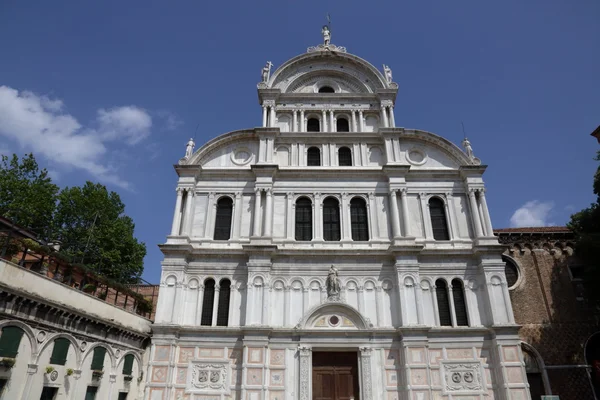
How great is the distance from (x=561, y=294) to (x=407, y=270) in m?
10.1

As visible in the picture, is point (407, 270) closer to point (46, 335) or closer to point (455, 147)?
point (455, 147)

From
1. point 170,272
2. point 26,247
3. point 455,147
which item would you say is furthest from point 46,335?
point 455,147

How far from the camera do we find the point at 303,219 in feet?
69.6

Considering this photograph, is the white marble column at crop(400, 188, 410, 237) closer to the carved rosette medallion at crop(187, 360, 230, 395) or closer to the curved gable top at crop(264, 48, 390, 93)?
the curved gable top at crop(264, 48, 390, 93)

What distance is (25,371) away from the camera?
12875 mm

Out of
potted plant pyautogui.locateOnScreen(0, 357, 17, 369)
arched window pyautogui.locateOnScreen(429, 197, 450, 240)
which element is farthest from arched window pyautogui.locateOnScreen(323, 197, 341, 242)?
potted plant pyautogui.locateOnScreen(0, 357, 17, 369)

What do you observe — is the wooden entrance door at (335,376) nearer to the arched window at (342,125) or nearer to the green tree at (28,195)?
the arched window at (342,125)

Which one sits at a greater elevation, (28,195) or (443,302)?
(28,195)

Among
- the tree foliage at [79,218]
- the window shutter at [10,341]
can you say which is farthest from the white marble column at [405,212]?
the tree foliage at [79,218]

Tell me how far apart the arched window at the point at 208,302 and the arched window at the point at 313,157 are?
337 inches

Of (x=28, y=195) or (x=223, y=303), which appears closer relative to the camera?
(x=223, y=303)

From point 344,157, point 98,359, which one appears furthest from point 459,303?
point 98,359

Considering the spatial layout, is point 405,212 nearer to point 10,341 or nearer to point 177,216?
point 177,216

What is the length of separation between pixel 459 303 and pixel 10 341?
715 inches
